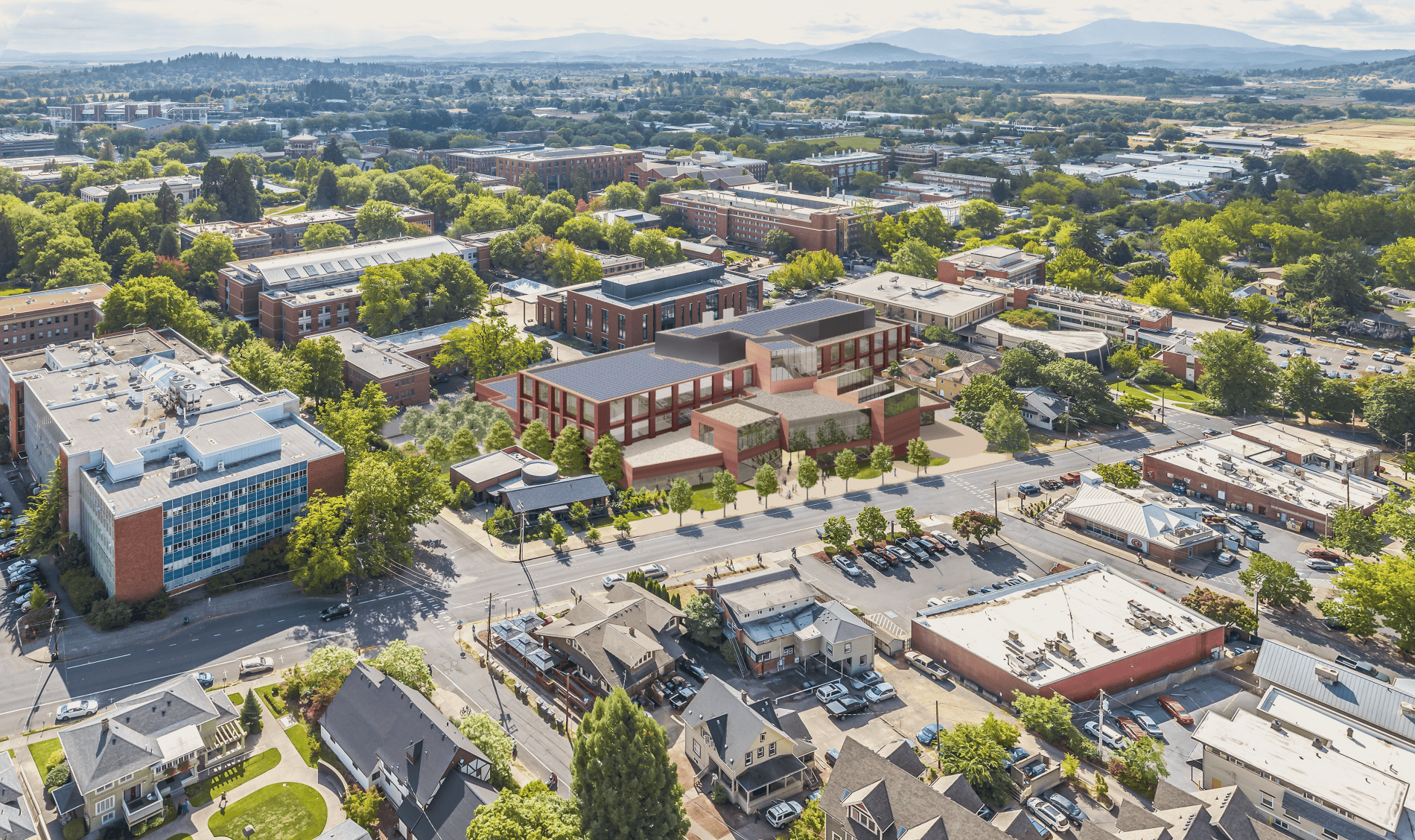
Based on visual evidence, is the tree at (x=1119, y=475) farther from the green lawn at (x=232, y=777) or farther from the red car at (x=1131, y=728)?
the green lawn at (x=232, y=777)

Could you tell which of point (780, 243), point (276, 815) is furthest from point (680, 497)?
point (780, 243)

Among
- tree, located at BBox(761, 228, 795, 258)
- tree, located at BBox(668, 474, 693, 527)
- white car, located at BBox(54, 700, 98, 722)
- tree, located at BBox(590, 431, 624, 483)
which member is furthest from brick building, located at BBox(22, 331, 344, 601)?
tree, located at BBox(761, 228, 795, 258)

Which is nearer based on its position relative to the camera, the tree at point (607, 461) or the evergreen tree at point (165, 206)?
the tree at point (607, 461)

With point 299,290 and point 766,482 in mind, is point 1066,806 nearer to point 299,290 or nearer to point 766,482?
point 766,482

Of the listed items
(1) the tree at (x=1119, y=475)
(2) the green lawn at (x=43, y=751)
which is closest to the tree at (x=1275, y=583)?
(1) the tree at (x=1119, y=475)

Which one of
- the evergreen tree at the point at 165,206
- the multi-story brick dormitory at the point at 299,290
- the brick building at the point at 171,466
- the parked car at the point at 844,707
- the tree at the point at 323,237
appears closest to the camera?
the parked car at the point at 844,707

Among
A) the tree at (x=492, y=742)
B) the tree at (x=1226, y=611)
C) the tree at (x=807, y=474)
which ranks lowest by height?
the tree at (x=492, y=742)
